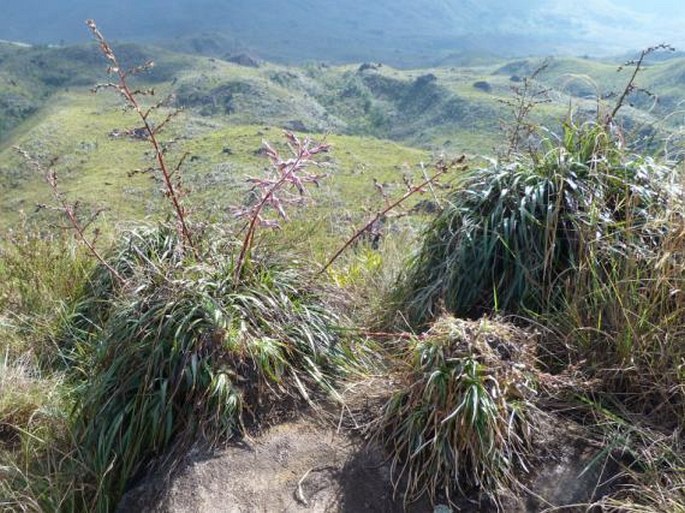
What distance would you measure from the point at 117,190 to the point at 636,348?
153 feet

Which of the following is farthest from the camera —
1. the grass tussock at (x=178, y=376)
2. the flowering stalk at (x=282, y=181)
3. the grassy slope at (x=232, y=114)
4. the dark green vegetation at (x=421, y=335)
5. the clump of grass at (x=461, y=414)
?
the grassy slope at (x=232, y=114)

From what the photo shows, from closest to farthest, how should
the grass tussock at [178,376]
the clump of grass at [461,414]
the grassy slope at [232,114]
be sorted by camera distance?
the clump of grass at [461,414], the grass tussock at [178,376], the grassy slope at [232,114]

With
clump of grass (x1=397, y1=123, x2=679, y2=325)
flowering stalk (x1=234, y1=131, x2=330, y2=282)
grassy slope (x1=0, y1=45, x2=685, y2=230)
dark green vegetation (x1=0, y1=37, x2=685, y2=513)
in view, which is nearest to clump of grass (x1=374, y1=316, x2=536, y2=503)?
dark green vegetation (x1=0, y1=37, x2=685, y2=513)

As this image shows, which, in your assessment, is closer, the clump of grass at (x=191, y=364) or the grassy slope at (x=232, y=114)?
the clump of grass at (x=191, y=364)

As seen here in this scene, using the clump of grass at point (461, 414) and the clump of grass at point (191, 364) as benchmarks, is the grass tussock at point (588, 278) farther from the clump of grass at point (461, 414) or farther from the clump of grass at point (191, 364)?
the clump of grass at point (191, 364)

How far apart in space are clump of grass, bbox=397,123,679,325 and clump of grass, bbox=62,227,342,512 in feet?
2.86

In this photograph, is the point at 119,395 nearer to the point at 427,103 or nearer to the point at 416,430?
the point at 416,430

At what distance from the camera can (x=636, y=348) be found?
3365 mm

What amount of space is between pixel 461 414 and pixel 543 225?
145 cm

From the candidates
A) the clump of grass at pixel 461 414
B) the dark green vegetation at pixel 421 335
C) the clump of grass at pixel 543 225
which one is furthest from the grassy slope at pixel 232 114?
the clump of grass at pixel 461 414

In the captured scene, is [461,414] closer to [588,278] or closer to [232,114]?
[588,278]

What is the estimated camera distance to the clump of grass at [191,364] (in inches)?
131

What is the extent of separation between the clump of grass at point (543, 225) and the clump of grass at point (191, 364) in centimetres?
87

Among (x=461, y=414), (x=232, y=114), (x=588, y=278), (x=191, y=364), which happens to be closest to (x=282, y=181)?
(x=191, y=364)
